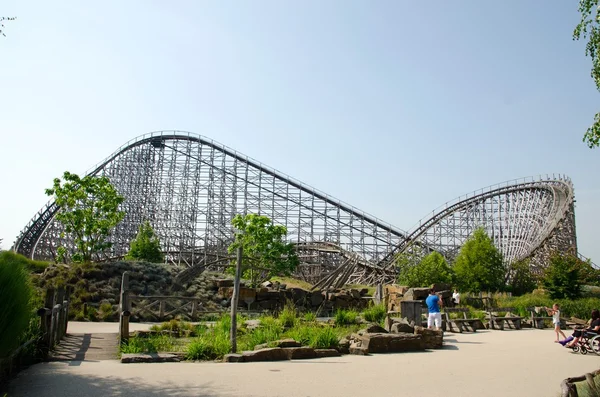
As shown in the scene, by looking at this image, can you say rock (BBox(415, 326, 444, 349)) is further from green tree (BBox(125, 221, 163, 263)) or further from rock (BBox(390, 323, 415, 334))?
green tree (BBox(125, 221, 163, 263))

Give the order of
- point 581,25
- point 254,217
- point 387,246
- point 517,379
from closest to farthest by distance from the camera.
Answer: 1. point 517,379
2. point 581,25
3. point 254,217
4. point 387,246

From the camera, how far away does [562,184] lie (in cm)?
3462

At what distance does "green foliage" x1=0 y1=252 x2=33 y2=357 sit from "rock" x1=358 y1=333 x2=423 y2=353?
5554 mm

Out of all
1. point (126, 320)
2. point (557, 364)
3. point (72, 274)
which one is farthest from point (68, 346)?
point (72, 274)

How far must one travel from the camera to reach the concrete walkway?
5.14 meters

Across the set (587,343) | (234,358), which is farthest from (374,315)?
(234,358)

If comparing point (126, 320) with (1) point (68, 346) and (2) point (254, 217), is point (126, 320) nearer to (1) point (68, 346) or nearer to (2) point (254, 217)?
(1) point (68, 346)

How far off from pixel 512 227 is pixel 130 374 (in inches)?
1322

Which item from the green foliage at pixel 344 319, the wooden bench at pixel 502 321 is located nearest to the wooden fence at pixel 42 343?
the green foliage at pixel 344 319

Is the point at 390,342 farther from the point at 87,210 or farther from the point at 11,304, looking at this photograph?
the point at 87,210

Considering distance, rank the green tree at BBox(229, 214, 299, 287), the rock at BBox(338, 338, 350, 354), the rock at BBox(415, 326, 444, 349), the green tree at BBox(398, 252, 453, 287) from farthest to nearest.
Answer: the green tree at BBox(398, 252, 453, 287), the green tree at BBox(229, 214, 299, 287), the rock at BBox(415, 326, 444, 349), the rock at BBox(338, 338, 350, 354)

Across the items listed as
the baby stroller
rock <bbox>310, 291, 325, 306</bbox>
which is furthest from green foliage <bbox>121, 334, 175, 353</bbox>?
rock <bbox>310, 291, 325, 306</bbox>

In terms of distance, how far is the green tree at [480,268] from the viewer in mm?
28125

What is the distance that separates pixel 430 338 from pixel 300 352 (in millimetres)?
2946
